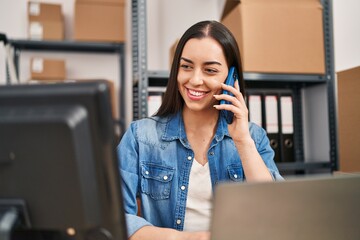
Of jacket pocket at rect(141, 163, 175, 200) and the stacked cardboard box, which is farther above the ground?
the stacked cardboard box

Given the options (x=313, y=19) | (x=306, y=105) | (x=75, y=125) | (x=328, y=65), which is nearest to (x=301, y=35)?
(x=313, y=19)

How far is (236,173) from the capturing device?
1.27 meters

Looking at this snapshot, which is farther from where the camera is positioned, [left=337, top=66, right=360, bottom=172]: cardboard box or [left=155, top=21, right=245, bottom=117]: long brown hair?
[left=337, top=66, right=360, bottom=172]: cardboard box

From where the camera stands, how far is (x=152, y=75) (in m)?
1.75

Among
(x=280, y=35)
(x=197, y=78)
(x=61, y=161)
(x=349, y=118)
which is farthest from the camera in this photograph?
(x=280, y=35)

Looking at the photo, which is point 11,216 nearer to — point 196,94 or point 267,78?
point 196,94

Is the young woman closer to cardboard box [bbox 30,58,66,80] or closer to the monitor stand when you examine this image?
the monitor stand

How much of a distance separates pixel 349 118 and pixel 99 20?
5.90 ft

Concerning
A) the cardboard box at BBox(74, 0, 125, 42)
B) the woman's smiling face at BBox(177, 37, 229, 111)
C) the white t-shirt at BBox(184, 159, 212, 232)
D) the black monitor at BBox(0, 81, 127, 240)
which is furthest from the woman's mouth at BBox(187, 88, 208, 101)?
the cardboard box at BBox(74, 0, 125, 42)

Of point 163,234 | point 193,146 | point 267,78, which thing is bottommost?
point 163,234

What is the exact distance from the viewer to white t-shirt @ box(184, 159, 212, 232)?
1183 mm

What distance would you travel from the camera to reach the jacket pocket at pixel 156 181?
123 centimetres

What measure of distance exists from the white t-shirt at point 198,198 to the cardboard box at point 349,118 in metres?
0.67

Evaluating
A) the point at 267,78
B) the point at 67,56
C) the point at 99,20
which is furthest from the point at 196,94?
the point at 67,56
